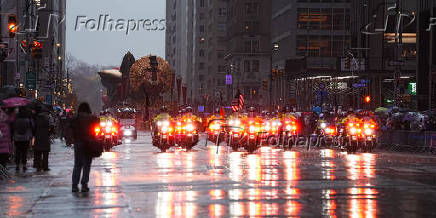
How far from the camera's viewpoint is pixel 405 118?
47.1 m

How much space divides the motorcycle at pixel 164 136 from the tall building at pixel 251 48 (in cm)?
9776

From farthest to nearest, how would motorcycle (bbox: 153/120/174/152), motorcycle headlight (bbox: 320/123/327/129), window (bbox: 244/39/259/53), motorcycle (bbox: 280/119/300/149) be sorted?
window (bbox: 244/39/259/53), motorcycle headlight (bbox: 320/123/327/129), motorcycle (bbox: 280/119/300/149), motorcycle (bbox: 153/120/174/152)

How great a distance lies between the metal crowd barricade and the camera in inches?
1550

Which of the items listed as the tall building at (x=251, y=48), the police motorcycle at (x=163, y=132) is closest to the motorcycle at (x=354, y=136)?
the police motorcycle at (x=163, y=132)

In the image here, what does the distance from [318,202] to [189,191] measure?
338cm

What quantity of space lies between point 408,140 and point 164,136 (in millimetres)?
11060

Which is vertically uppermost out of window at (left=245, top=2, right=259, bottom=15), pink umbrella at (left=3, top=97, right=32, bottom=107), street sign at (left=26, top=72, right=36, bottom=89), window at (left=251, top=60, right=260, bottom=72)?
window at (left=245, top=2, right=259, bottom=15)

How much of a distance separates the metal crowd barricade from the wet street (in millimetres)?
8935

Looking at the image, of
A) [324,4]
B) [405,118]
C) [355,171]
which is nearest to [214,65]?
[324,4]

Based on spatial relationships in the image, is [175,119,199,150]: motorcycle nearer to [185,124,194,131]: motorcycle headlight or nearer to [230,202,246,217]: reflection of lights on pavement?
[185,124,194,131]: motorcycle headlight

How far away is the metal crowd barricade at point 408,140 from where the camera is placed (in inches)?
1550

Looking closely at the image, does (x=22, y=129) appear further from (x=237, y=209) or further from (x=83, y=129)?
(x=237, y=209)

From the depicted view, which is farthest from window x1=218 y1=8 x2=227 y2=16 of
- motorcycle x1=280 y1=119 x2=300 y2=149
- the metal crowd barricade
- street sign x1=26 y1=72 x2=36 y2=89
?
the metal crowd barricade

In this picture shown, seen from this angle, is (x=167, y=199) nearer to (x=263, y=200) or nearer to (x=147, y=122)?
(x=263, y=200)
